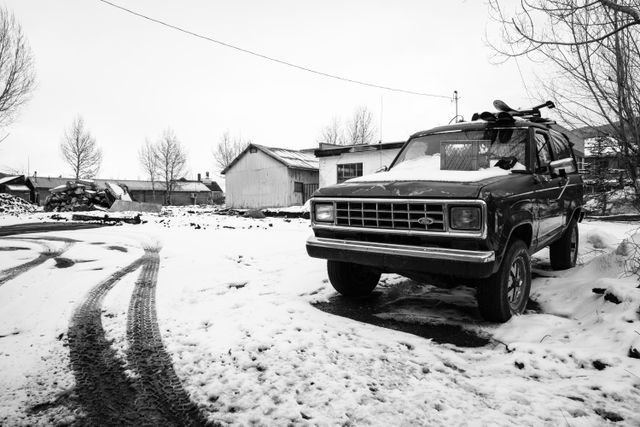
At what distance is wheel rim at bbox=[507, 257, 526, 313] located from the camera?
133 inches

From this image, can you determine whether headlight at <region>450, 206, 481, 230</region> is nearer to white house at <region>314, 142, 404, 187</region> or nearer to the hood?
the hood

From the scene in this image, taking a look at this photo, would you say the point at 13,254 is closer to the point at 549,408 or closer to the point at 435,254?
the point at 435,254

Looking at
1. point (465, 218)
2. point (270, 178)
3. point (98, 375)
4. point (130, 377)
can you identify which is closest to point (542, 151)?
point (465, 218)

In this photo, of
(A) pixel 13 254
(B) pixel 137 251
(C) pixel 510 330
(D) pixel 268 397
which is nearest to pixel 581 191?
(C) pixel 510 330

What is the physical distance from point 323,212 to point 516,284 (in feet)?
6.54

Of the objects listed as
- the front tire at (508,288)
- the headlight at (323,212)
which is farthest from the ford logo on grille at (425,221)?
the headlight at (323,212)

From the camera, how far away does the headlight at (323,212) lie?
3.61 meters

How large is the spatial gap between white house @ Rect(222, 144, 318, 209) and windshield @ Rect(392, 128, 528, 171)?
1972 cm

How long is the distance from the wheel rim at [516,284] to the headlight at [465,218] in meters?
0.88

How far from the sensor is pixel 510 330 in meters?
3.08

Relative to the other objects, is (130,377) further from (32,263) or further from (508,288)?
(32,263)

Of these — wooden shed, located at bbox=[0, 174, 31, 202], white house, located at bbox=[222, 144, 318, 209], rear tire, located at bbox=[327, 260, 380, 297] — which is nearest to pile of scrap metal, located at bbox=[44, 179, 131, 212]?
white house, located at bbox=[222, 144, 318, 209]

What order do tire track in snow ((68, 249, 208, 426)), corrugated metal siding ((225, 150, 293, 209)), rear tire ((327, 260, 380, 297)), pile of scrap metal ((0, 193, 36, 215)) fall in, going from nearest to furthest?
tire track in snow ((68, 249, 208, 426))
rear tire ((327, 260, 380, 297))
pile of scrap metal ((0, 193, 36, 215))
corrugated metal siding ((225, 150, 293, 209))

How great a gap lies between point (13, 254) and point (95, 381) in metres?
5.91
